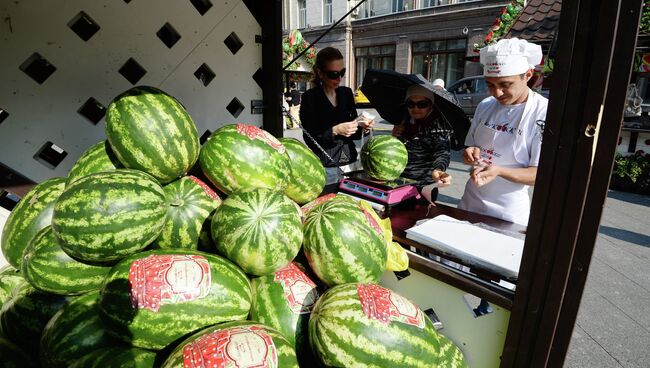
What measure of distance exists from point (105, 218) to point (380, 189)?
5.24 feet

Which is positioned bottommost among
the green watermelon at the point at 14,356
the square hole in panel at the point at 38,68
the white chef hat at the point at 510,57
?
the green watermelon at the point at 14,356

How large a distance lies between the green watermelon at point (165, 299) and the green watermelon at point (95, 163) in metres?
0.58

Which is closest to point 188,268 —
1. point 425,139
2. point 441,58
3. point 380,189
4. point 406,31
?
point 380,189

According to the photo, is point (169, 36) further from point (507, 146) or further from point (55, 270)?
point (507, 146)

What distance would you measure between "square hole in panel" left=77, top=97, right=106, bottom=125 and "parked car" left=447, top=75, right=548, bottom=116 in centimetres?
1406

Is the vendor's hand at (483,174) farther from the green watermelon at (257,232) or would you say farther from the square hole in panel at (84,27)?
the square hole in panel at (84,27)

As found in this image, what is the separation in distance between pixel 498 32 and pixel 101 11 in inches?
463

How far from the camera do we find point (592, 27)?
108 centimetres

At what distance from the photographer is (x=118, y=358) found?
113 centimetres

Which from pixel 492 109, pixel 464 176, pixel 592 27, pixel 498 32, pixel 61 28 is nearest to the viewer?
pixel 592 27

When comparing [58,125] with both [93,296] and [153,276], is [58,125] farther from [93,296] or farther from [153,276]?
[153,276]

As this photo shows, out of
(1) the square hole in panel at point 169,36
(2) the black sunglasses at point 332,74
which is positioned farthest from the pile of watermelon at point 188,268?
(2) the black sunglasses at point 332,74

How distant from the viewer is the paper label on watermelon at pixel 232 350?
39.1 inches

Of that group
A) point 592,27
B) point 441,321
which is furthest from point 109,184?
point 592,27
